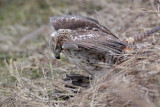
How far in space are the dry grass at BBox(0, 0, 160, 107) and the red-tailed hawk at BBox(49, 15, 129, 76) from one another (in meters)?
0.14

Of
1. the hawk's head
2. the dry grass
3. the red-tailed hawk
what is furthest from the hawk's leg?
the hawk's head

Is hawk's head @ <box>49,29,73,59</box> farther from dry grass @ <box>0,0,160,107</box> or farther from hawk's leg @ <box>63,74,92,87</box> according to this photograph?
hawk's leg @ <box>63,74,92,87</box>

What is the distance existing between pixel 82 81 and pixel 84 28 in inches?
22.9

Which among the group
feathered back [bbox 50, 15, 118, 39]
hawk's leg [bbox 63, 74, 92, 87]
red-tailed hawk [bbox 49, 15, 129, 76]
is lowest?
hawk's leg [bbox 63, 74, 92, 87]

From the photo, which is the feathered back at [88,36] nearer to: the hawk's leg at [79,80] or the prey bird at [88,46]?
the prey bird at [88,46]

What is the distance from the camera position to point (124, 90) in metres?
2.47

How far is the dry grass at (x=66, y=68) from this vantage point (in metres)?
2.59

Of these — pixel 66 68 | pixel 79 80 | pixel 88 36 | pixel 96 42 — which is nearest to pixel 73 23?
pixel 88 36

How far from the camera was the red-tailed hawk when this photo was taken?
2.94 meters

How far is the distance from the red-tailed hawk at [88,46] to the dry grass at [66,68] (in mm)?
137

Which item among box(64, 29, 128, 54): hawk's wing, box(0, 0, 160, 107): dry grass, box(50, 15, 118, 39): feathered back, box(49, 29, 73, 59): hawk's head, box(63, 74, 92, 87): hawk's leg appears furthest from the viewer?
box(63, 74, 92, 87): hawk's leg

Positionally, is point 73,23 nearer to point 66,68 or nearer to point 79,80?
point 79,80

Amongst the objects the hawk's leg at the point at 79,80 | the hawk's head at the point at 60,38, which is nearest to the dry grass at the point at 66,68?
the hawk's leg at the point at 79,80

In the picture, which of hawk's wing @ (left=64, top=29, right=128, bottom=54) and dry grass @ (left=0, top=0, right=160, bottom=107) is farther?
hawk's wing @ (left=64, top=29, right=128, bottom=54)
